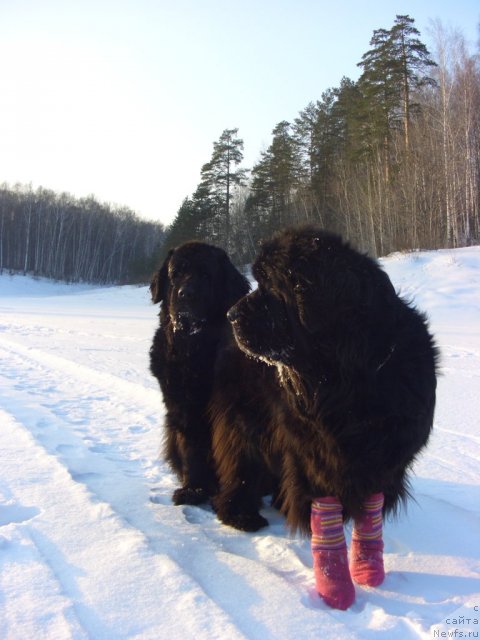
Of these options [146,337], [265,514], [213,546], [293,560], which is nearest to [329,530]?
[293,560]

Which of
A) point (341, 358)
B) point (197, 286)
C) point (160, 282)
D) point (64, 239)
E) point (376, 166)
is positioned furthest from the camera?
point (64, 239)

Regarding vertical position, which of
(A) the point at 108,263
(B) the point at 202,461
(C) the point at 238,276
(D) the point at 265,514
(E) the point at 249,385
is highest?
(A) the point at 108,263

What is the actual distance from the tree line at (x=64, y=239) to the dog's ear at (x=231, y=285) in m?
47.6

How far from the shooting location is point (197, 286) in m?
3.19

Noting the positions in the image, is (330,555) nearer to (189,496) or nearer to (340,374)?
(340,374)

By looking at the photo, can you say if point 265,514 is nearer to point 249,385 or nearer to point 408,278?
point 249,385

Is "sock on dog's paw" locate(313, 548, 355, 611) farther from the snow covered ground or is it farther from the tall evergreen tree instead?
the tall evergreen tree

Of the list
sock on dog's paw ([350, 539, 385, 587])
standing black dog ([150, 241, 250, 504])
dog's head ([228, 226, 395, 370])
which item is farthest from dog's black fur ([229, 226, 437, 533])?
standing black dog ([150, 241, 250, 504])

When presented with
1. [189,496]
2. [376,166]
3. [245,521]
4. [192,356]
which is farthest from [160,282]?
[376,166]

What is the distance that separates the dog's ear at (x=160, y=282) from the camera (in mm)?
3494

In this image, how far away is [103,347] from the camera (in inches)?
378

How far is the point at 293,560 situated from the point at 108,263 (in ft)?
206

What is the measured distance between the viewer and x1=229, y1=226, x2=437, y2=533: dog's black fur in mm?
1955

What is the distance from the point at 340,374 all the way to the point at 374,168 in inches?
1215
